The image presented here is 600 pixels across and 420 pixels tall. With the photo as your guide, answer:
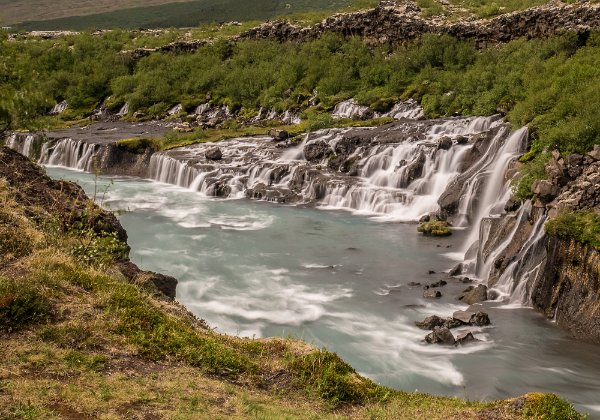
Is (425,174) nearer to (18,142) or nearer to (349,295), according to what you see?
(349,295)

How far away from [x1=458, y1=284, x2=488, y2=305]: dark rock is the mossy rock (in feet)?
26.4

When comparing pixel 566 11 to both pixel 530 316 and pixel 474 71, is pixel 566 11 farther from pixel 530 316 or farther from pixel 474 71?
pixel 530 316

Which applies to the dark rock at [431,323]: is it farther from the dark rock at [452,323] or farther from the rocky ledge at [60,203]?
the rocky ledge at [60,203]

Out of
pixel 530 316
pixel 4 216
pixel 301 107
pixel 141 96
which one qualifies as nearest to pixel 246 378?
pixel 4 216

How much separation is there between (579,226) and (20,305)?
17044mm

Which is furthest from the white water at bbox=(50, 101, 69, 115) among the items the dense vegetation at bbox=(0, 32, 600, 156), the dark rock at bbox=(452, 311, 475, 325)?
the dark rock at bbox=(452, 311, 475, 325)

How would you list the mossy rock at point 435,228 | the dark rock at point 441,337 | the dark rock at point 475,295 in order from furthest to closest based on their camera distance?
the mossy rock at point 435,228
the dark rock at point 475,295
the dark rock at point 441,337

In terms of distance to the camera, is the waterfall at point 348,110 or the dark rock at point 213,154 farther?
the waterfall at point 348,110

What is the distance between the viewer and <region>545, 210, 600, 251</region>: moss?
19438mm

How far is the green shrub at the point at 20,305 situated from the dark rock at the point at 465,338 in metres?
12.3

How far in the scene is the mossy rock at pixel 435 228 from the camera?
3041cm

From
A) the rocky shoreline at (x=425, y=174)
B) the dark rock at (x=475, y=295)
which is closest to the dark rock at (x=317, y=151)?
the rocky shoreline at (x=425, y=174)

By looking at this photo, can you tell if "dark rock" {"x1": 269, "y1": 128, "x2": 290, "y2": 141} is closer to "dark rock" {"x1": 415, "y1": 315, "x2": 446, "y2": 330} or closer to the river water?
the river water

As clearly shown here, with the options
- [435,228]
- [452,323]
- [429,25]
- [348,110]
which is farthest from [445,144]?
[429,25]
